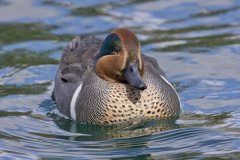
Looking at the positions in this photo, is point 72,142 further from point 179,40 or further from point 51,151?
point 179,40

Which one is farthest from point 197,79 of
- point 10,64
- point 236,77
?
point 10,64

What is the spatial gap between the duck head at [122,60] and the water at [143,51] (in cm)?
57

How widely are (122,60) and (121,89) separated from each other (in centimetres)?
37

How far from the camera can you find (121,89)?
10.0m

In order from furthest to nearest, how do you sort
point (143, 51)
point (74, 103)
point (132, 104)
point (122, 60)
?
point (143, 51) → point (74, 103) → point (132, 104) → point (122, 60)

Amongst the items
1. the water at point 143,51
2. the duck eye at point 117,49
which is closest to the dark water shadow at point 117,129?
the water at point 143,51

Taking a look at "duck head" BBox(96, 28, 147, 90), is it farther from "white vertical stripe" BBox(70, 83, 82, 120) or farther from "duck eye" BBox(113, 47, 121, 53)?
"white vertical stripe" BBox(70, 83, 82, 120)

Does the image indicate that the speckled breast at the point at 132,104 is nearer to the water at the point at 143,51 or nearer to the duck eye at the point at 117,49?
the water at the point at 143,51

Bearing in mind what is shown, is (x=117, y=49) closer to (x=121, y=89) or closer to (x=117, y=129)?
(x=121, y=89)

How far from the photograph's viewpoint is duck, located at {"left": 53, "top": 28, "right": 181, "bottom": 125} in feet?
32.1

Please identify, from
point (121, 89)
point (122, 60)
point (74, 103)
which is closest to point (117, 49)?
point (122, 60)

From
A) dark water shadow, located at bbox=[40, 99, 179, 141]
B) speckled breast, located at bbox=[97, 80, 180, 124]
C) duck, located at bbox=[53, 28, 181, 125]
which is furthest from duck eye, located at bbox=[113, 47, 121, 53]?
dark water shadow, located at bbox=[40, 99, 179, 141]

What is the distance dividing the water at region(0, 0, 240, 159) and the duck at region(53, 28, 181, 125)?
0.14 meters

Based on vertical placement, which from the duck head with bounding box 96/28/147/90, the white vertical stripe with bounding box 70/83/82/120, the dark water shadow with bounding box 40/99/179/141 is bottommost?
the dark water shadow with bounding box 40/99/179/141
